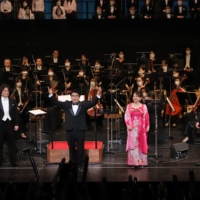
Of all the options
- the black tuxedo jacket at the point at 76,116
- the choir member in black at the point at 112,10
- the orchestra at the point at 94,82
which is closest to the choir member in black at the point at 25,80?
the orchestra at the point at 94,82

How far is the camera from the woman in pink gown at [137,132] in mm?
11336

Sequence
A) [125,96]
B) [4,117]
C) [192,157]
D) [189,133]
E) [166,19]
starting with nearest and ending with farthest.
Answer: [4,117] < [192,157] < [189,133] < [125,96] < [166,19]

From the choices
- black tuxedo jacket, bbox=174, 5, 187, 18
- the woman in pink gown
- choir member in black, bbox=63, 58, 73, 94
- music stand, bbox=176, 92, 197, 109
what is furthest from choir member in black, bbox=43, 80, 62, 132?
black tuxedo jacket, bbox=174, 5, 187, 18

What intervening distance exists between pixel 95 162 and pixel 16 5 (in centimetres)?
827

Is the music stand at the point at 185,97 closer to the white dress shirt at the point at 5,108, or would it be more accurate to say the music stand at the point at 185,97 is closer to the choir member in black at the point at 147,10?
the white dress shirt at the point at 5,108

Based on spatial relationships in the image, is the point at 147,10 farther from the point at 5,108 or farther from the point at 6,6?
the point at 5,108

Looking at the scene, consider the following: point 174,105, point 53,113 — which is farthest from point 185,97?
point 53,113

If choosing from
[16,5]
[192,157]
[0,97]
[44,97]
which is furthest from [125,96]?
[16,5]

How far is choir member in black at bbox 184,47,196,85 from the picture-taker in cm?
1744

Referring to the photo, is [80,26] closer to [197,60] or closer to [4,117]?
[197,60]

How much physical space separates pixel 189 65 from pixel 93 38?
3.10 meters

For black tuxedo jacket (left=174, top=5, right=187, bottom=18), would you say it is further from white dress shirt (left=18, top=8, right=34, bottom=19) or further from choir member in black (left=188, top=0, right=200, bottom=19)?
white dress shirt (left=18, top=8, right=34, bottom=19)

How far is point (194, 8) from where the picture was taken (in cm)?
1767

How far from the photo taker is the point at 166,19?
1791 cm
